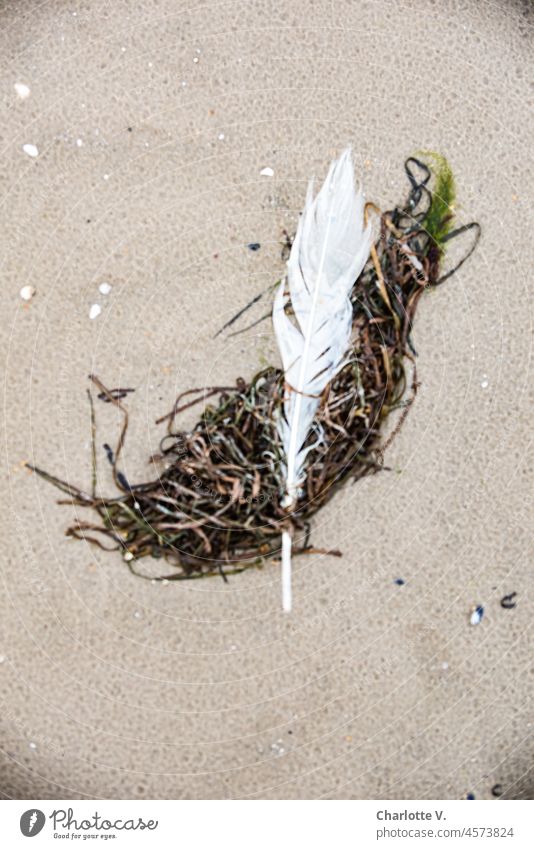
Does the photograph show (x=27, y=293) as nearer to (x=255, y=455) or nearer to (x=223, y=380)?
(x=223, y=380)

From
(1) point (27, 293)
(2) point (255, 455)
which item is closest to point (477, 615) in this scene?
(2) point (255, 455)

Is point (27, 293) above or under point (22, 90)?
under

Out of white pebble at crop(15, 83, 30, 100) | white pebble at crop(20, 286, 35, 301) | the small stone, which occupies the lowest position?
white pebble at crop(20, 286, 35, 301)

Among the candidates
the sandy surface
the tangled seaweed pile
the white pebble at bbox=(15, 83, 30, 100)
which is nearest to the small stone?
the sandy surface

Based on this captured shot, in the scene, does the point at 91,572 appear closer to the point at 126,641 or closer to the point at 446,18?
the point at 126,641

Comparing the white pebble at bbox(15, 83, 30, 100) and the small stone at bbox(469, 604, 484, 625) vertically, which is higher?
the white pebble at bbox(15, 83, 30, 100)

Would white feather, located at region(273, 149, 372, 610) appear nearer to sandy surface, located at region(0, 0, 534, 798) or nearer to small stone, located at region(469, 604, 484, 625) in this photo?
sandy surface, located at region(0, 0, 534, 798)
